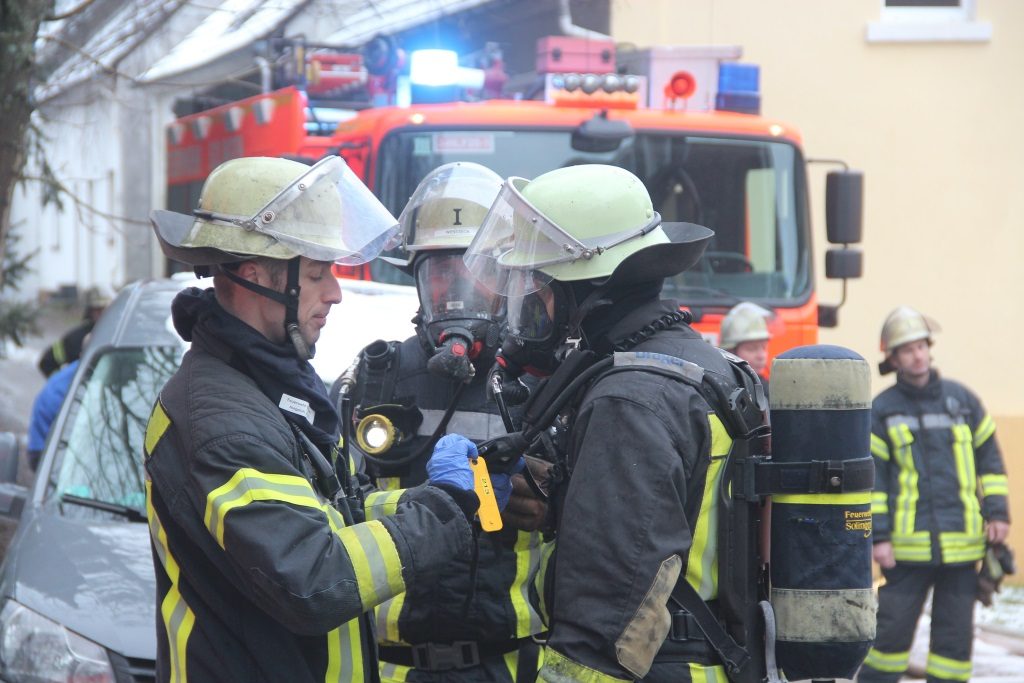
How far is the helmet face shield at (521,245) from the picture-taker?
263 cm

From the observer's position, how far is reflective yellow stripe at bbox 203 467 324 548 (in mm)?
2283

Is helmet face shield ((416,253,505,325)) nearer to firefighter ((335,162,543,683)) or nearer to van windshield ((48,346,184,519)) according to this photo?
firefighter ((335,162,543,683))

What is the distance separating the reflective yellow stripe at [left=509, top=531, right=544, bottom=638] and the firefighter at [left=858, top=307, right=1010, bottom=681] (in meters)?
3.15

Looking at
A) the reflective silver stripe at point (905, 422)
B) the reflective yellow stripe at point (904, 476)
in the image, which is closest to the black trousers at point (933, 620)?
the reflective yellow stripe at point (904, 476)

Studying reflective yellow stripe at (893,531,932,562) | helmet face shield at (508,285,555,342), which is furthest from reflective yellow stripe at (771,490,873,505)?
reflective yellow stripe at (893,531,932,562)

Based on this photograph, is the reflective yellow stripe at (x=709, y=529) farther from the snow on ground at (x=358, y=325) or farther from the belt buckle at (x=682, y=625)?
the snow on ground at (x=358, y=325)

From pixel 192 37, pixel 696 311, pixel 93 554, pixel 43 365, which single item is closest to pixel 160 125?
pixel 192 37

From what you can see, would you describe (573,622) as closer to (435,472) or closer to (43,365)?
(435,472)

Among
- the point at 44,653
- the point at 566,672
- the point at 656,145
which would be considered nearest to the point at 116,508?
the point at 44,653

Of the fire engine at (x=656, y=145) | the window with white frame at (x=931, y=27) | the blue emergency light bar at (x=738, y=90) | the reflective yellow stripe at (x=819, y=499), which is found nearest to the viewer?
the reflective yellow stripe at (x=819, y=499)

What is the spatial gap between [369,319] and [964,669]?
3.27 meters

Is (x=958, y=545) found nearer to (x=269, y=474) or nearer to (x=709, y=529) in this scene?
(x=709, y=529)

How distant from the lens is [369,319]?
4883mm

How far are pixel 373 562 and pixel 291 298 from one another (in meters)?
0.59
